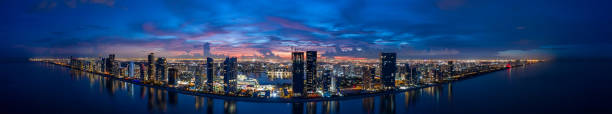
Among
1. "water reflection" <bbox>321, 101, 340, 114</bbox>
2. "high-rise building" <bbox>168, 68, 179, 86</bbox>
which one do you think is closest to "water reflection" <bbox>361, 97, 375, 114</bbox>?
"water reflection" <bbox>321, 101, 340, 114</bbox>

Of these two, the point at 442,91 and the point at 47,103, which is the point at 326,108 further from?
the point at 47,103

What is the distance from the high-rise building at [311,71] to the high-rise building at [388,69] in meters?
7.39

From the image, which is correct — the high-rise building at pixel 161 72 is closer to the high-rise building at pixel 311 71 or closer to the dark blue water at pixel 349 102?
the dark blue water at pixel 349 102

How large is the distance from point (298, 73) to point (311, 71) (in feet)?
6.22

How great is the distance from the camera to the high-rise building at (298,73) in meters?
23.1

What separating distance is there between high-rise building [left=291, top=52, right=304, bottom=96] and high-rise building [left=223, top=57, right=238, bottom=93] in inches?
216

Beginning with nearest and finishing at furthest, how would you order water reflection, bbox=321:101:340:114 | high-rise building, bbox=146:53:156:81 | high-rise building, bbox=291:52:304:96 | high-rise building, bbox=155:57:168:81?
water reflection, bbox=321:101:340:114, high-rise building, bbox=291:52:304:96, high-rise building, bbox=155:57:168:81, high-rise building, bbox=146:53:156:81

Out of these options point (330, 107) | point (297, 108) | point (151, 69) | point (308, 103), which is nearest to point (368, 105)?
point (330, 107)

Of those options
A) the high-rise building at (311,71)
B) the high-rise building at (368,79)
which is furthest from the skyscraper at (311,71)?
the high-rise building at (368,79)

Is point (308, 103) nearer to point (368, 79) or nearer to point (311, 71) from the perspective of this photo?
point (311, 71)

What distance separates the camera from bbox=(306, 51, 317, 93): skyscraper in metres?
24.5

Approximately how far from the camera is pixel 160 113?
1881cm

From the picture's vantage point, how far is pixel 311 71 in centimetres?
2572

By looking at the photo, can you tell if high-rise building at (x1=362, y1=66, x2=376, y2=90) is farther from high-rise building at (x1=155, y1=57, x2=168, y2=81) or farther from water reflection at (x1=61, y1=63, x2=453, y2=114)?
high-rise building at (x1=155, y1=57, x2=168, y2=81)
